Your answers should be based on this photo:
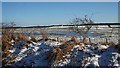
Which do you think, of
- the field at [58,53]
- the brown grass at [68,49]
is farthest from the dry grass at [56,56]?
the brown grass at [68,49]

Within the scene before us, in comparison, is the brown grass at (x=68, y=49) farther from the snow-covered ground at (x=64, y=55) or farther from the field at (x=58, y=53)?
the snow-covered ground at (x=64, y=55)

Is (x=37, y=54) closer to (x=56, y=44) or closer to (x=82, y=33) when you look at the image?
(x=56, y=44)

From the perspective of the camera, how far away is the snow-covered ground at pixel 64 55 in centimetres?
1141

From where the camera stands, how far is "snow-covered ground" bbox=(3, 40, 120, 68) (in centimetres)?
1141

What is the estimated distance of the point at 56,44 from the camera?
1282 centimetres

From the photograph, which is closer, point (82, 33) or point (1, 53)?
point (1, 53)

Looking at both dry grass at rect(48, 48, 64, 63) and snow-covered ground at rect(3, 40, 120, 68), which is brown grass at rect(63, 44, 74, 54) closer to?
snow-covered ground at rect(3, 40, 120, 68)

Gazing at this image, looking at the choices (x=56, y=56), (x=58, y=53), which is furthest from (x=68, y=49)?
(x=56, y=56)

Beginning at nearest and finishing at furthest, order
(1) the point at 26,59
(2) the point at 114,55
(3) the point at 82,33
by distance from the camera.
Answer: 1. (2) the point at 114,55
2. (1) the point at 26,59
3. (3) the point at 82,33

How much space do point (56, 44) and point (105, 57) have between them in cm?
225

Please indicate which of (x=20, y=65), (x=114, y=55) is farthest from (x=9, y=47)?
(x=114, y=55)

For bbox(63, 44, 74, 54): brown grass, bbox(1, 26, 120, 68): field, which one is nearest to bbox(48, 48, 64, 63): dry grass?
bbox(1, 26, 120, 68): field

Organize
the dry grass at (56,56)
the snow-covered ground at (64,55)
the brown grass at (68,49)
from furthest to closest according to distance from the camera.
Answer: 1. the brown grass at (68,49)
2. the dry grass at (56,56)
3. the snow-covered ground at (64,55)

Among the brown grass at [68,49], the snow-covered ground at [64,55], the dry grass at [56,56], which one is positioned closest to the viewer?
the snow-covered ground at [64,55]
